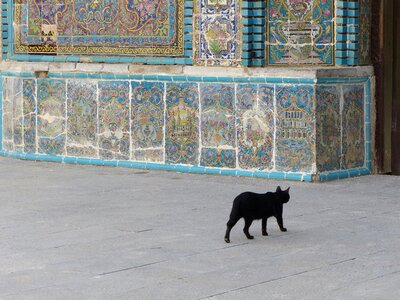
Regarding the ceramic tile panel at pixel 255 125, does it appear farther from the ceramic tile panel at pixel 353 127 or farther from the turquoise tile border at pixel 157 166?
the ceramic tile panel at pixel 353 127

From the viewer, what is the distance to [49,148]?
42.0 feet

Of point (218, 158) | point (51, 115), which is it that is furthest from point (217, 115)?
point (51, 115)

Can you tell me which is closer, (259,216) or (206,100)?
(259,216)

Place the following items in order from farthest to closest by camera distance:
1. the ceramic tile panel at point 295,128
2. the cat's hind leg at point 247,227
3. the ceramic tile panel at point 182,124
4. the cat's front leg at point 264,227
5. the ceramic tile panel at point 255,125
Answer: the ceramic tile panel at point 182,124, the ceramic tile panel at point 255,125, the ceramic tile panel at point 295,128, the cat's front leg at point 264,227, the cat's hind leg at point 247,227

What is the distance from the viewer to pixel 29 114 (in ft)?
42.6

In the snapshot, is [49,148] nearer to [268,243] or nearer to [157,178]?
[157,178]

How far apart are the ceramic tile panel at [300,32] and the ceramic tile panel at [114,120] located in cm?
171

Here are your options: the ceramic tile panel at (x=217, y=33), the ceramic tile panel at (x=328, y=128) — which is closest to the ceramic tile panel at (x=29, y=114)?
the ceramic tile panel at (x=217, y=33)

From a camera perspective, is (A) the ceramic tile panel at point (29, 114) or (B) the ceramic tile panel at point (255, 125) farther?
(A) the ceramic tile panel at point (29, 114)

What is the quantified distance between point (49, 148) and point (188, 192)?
9.89 ft

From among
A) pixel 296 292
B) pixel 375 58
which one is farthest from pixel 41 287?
pixel 375 58

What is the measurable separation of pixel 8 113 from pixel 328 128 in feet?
13.3

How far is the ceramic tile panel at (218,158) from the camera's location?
11.4 meters

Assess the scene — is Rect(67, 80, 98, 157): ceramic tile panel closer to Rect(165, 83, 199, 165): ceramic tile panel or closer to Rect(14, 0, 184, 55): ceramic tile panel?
Rect(14, 0, 184, 55): ceramic tile panel
